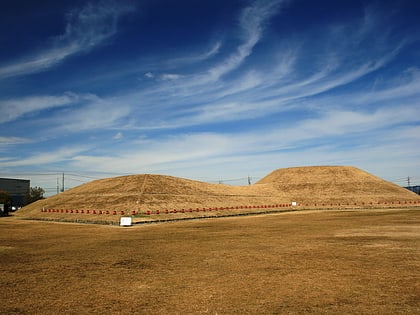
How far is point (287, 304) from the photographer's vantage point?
9398 mm

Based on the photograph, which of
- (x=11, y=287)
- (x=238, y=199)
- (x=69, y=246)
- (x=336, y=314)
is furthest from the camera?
(x=238, y=199)

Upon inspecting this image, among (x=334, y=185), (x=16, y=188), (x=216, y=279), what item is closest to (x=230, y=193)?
(x=334, y=185)

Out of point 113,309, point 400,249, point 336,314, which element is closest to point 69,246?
point 113,309

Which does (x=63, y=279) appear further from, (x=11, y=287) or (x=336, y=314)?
(x=336, y=314)

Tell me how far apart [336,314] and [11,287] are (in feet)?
35.6

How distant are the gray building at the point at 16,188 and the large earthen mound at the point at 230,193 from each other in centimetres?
5336

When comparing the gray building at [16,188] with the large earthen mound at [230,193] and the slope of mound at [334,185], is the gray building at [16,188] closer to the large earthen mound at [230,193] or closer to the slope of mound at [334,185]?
the large earthen mound at [230,193]

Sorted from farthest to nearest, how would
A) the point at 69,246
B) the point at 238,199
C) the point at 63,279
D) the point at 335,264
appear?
the point at 238,199 < the point at 69,246 < the point at 335,264 < the point at 63,279

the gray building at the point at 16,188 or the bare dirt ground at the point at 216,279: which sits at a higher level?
the gray building at the point at 16,188

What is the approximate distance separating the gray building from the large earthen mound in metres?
53.4

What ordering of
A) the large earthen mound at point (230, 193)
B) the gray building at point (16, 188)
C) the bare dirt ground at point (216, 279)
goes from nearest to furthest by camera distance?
the bare dirt ground at point (216, 279) < the large earthen mound at point (230, 193) < the gray building at point (16, 188)

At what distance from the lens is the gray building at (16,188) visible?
124194 millimetres

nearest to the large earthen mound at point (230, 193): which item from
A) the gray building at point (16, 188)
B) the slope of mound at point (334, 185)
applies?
the slope of mound at point (334, 185)

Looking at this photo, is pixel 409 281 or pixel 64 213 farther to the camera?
pixel 64 213
